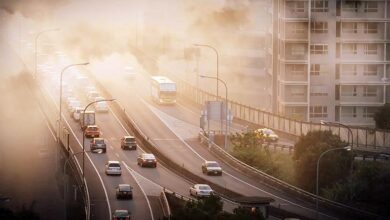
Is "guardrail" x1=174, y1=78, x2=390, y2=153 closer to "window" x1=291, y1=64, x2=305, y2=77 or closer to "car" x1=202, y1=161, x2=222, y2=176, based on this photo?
"window" x1=291, y1=64, x2=305, y2=77

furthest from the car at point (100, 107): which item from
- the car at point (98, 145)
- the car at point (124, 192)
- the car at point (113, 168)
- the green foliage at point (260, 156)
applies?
the car at point (124, 192)

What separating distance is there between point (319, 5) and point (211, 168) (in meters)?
36.8

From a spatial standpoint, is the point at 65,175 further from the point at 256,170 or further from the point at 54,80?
the point at 54,80

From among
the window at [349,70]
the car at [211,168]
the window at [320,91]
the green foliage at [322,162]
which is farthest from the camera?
the window at [349,70]

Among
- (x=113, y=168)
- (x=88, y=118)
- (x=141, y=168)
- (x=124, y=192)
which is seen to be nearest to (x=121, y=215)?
(x=124, y=192)

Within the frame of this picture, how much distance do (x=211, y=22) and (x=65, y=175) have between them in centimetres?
6370

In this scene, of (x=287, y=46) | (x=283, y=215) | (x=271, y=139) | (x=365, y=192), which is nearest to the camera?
(x=283, y=215)

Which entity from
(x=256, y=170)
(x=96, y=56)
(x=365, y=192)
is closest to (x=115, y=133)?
(x=256, y=170)

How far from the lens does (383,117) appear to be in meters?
125

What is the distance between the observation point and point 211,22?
159750 millimetres

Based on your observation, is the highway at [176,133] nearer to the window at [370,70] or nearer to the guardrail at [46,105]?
the guardrail at [46,105]

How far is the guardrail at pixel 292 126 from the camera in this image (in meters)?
107

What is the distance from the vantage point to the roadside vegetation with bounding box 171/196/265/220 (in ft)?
244

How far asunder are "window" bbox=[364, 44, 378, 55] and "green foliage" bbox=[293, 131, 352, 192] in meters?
32.6
